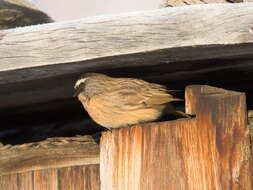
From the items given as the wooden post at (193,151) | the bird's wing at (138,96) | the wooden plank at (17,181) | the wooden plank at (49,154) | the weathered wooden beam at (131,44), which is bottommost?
the wooden plank at (17,181)

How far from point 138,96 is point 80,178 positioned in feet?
2.11

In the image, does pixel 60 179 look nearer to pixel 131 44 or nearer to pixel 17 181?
pixel 17 181

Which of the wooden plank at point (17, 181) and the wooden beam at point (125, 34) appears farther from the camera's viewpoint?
the wooden plank at point (17, 181)

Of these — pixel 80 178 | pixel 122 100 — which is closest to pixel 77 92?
pixel 122 100

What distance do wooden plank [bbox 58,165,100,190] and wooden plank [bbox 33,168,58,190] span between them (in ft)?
0.13

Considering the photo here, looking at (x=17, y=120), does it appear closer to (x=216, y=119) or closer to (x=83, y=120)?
(x=83, y=120)

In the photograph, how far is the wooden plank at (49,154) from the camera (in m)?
3.86

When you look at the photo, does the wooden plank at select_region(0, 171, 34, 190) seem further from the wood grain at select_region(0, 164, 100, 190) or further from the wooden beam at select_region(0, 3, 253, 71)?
the wooden beam at select_region(0, 3, 253, 71)

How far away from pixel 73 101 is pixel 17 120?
1.75 feet

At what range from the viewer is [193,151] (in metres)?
3.29

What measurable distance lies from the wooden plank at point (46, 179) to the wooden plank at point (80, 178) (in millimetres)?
38

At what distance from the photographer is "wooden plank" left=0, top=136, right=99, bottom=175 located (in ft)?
12.7

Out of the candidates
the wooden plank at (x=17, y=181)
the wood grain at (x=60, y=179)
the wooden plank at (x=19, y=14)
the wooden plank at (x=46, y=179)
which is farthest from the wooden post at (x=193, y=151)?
the wooden plank at (x=19, y=14)

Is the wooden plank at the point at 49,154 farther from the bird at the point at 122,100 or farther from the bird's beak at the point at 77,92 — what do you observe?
the bird's beak at the point at 77,92
